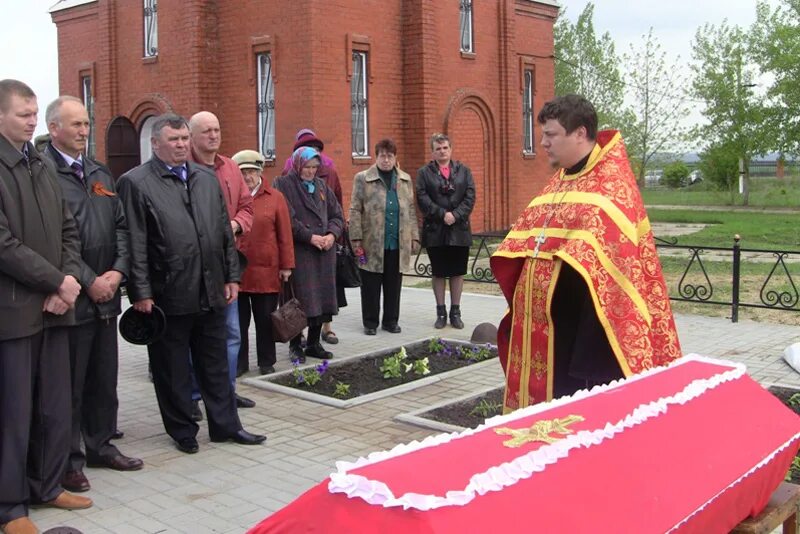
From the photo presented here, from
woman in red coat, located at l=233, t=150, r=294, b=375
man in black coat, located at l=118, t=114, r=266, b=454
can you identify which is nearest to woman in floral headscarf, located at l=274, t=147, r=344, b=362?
woman in red coat, located at l=233, t=150, r=294, b=375

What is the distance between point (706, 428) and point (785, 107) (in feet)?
111

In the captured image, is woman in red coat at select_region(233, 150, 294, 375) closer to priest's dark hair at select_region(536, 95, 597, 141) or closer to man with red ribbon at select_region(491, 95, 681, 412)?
man with red ribbon at select_region(491, 95, 681, 412)

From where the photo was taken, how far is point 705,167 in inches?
1474

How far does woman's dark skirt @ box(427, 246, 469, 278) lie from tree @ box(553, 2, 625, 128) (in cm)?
2840

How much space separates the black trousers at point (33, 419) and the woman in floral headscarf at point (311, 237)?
12.1ft

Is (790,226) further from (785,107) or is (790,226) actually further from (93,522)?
(93,522)

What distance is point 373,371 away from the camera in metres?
8.26

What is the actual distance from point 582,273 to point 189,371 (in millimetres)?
2962

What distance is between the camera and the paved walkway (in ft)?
15.9

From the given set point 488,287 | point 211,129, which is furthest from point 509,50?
point 211,129

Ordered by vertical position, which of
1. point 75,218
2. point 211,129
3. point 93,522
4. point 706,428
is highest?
point 211,129

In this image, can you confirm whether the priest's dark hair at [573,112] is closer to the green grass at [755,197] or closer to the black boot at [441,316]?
the black boot at [441,316]

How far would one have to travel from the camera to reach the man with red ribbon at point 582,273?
4.11 meters

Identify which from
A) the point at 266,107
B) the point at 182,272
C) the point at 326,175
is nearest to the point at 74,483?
the point at 182,272
